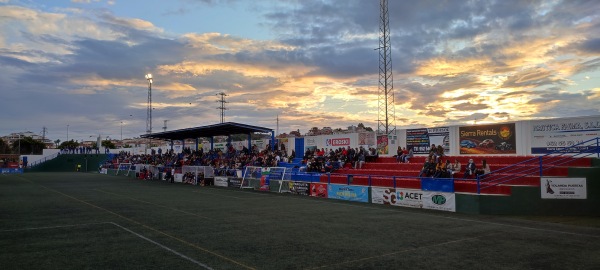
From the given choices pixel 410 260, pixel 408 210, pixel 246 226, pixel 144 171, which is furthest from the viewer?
pixel 144 171

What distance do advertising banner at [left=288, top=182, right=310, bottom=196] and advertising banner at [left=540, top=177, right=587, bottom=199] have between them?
45.1ft

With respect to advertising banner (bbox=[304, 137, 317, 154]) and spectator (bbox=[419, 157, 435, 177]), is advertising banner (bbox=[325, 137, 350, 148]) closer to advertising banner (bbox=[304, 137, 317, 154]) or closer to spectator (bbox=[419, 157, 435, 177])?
advertising banner (bbox=[304, 137, 317, 154])

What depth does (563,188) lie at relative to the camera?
16.9 meters

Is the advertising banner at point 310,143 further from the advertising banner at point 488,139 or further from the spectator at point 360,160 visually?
the advertising banner at point 488,139

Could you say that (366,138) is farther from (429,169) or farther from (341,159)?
(429,169)

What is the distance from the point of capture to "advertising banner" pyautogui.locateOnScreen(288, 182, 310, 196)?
26.4m

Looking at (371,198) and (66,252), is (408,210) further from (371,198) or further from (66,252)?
(66,252)

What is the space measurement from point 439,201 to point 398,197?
2346 mm

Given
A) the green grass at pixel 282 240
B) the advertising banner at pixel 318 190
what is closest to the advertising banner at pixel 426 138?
the advertising banner at pixel 318 190

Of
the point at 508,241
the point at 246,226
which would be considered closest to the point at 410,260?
the point at 508,241

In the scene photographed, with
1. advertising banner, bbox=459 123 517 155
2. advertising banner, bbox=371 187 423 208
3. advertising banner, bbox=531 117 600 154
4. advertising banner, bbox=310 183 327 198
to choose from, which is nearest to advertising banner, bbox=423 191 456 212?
advertising banner, bbox=371 187 423 208

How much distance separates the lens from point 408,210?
1875 cm

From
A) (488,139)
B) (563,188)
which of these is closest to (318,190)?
(488,139)

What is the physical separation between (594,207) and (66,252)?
63.7 feet
